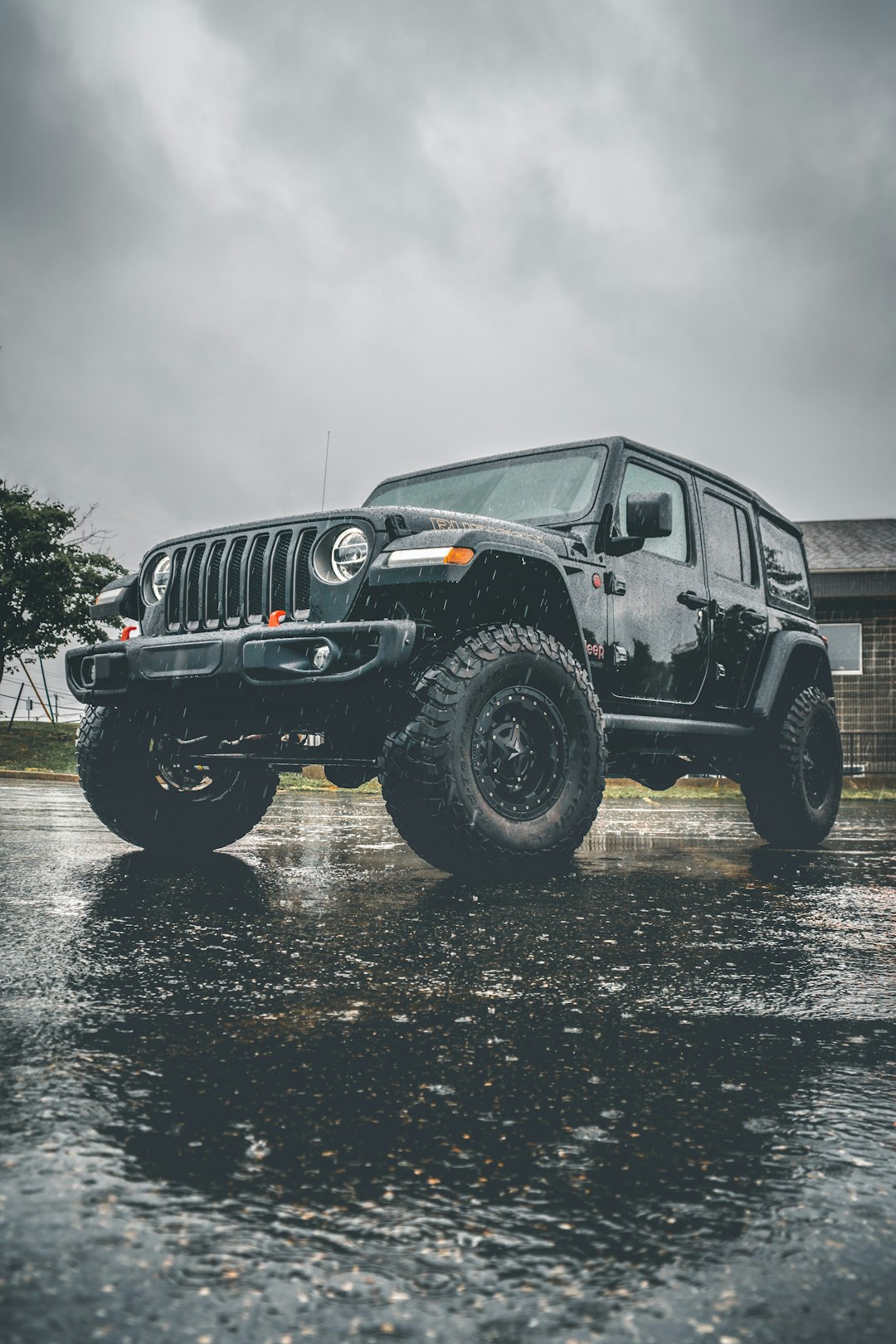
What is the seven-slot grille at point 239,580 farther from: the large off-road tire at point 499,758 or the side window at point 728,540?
the side window at point 728,540

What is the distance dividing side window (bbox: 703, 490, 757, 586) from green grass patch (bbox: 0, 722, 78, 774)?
12.3 meters

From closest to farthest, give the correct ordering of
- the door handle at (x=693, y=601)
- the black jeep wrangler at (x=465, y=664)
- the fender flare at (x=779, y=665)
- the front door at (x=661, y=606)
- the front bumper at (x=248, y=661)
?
the front bumper at (x=248, y=661), the black jeep wrangler at (x=465, y=664), the front door at (x=661, y=606), the door handle at (x=693, y=601), the fender flare at (x=779, y=665)

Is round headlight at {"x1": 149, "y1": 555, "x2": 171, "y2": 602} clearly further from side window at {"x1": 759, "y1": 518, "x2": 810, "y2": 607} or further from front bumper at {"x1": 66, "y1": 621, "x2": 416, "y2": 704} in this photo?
side window at {"x1": 759, "y1": 518, "x2": 810, "y2": 607}

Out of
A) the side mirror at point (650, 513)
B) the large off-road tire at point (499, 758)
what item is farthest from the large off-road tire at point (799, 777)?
the large off-road tire at point (499, 758)

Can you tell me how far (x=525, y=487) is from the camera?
245 inches

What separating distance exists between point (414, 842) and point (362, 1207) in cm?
314

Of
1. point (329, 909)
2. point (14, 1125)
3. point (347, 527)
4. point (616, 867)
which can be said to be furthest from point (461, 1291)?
point (616, 867)

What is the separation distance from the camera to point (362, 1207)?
1.57m

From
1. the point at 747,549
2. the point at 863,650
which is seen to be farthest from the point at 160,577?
the point at 863,650

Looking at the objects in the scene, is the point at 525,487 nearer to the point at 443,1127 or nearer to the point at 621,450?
the point at 621,450

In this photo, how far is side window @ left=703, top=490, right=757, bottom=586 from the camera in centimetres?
677

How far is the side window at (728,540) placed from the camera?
6.77 m

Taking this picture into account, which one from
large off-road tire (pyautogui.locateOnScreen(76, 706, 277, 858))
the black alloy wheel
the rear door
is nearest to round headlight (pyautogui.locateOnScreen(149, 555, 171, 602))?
large off-road tire (pyautogui.locateOnScreen(76, 706, 277, 858))

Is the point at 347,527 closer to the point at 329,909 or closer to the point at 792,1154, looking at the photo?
the point at 329,909
